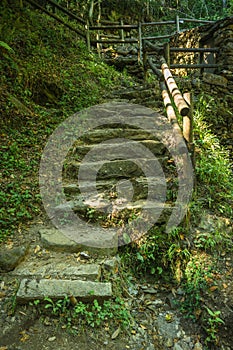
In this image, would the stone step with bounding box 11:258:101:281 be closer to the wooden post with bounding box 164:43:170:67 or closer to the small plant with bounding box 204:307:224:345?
the small plant with bounding box 204:307:224:345

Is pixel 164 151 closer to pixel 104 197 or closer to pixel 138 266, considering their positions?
pixel 104 197

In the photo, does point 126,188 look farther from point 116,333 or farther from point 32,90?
point 32,90

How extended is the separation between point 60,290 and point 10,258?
565mm

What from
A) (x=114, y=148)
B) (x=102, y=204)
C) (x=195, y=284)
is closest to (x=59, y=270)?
(x=102, y=204)

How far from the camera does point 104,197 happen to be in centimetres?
304

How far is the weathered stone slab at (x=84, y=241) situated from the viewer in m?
2.45

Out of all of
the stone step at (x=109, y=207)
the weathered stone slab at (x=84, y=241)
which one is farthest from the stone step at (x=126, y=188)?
the weathered stone slab at (x=84, y=241)

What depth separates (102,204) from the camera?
9.51ft

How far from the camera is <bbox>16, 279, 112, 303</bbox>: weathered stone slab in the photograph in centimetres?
192

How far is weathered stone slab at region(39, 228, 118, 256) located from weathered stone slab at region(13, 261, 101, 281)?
0.18 meters

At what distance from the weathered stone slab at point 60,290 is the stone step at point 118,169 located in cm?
158

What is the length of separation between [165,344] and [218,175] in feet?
7.21

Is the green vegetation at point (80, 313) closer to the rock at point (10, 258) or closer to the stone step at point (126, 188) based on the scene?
the rock at point (10, 258)

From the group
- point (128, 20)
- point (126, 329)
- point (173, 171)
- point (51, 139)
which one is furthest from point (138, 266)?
point (128, 20)
